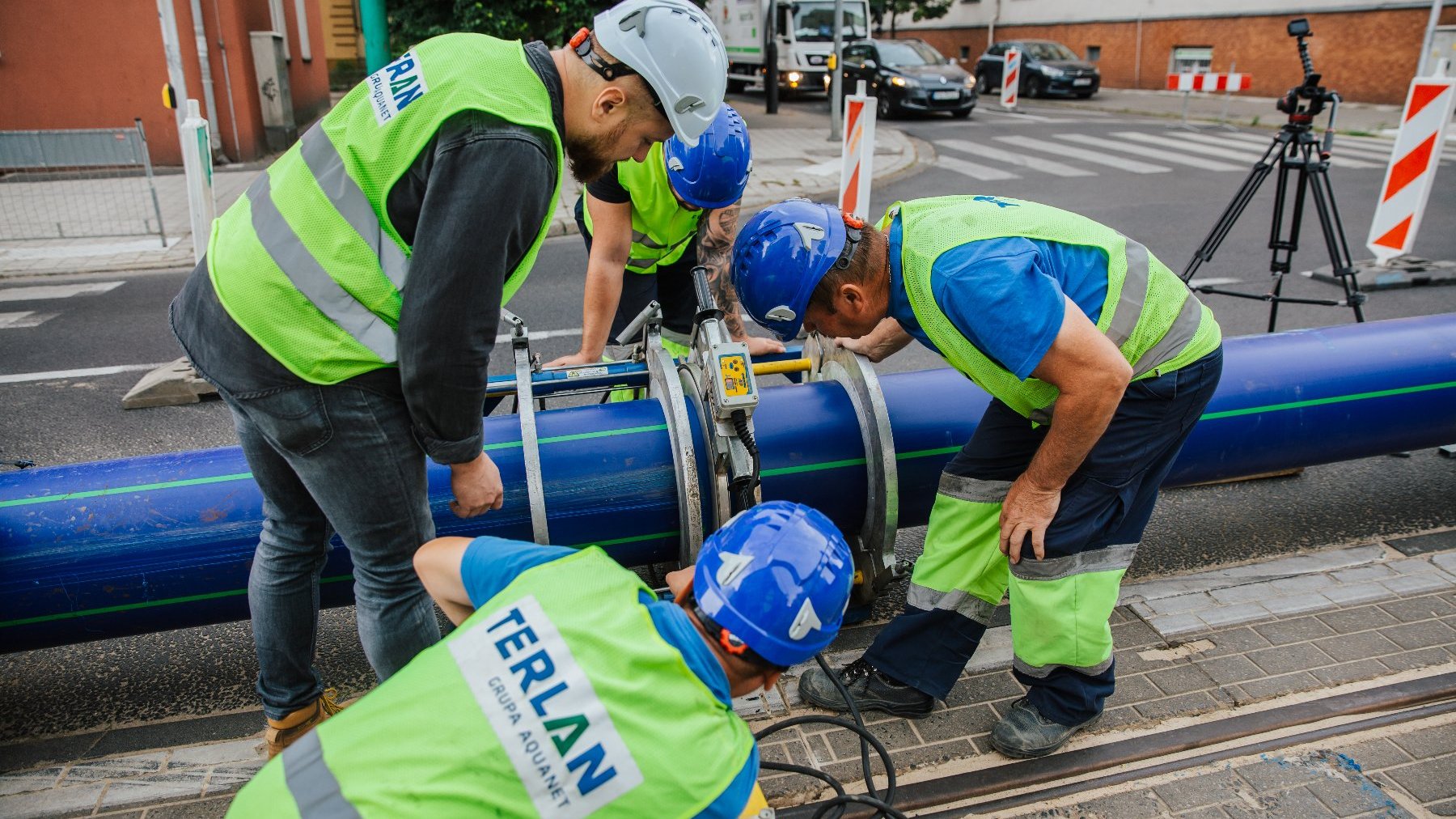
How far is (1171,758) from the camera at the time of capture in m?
2.51

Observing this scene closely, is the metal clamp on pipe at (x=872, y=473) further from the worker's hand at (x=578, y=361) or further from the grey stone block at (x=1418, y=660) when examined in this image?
the grey stone block at (x=1418, y=660)

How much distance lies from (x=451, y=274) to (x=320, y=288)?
281 millimetres

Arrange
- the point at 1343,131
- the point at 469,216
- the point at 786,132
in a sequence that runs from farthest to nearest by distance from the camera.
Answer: the point at 1343,131 < the point at 786,132 < the point at 469,216

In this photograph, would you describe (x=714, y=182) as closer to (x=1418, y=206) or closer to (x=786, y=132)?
(x=1418, y=206)

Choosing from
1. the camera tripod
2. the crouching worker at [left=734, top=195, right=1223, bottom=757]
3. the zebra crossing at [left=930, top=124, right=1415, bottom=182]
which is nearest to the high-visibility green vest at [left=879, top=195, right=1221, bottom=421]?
the crouching worker at [left=734, top=195, right=1223, bottom=757]

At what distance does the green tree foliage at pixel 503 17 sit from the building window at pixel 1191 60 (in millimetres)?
16944

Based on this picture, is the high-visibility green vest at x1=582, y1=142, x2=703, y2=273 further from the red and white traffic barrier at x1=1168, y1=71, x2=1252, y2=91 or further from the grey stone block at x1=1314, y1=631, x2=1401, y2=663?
the red and white traffic barrier at x1=1168, y1=71, x2=1252, y2=91

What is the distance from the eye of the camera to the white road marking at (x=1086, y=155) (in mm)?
12180

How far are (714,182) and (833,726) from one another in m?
1.65

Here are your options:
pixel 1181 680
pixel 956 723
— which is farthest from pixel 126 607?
pixel 1181 680

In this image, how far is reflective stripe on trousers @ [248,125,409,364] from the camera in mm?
1761

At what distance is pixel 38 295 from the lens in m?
7.06

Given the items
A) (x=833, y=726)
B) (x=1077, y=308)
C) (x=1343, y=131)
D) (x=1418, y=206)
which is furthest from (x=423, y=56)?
(x=1343, y=131)

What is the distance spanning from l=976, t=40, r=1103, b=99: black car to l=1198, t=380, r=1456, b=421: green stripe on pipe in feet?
65.8
